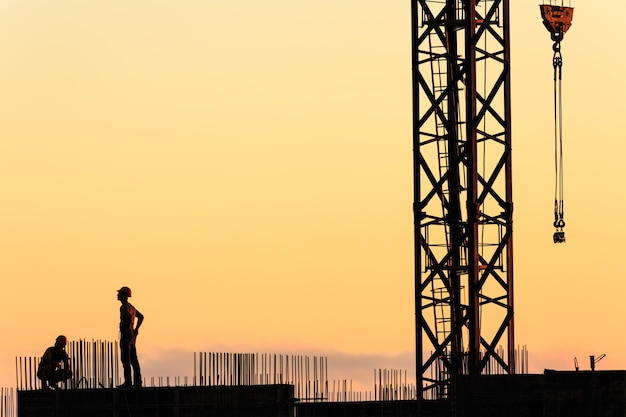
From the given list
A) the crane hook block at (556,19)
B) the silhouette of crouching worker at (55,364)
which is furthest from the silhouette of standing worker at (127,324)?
the crane hook block at (556,19)

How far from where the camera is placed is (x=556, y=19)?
57.9 metres

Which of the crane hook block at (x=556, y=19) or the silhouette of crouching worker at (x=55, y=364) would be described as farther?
the crane hook block at (x=556, y=19)

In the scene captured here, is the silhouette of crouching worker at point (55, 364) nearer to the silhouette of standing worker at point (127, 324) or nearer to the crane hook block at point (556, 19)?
the silhouette of standing worker at point (127, 324)

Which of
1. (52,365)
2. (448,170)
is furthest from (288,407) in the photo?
(448,170)

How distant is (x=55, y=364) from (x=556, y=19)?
1674 cm

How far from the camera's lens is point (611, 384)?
146 feet

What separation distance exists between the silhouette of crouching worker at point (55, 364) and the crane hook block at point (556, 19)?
16122mm

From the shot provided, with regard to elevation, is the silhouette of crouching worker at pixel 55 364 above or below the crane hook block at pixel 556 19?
below

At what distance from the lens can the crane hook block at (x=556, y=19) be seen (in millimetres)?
57875

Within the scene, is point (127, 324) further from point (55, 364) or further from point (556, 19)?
point (556, 19)

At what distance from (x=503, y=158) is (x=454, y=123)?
152cm

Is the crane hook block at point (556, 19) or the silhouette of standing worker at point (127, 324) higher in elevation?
the crane hook block at point (556, 19)

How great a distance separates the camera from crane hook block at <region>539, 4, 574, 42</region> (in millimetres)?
57875

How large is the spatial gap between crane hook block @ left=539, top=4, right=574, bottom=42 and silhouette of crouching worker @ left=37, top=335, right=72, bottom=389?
16.1m
